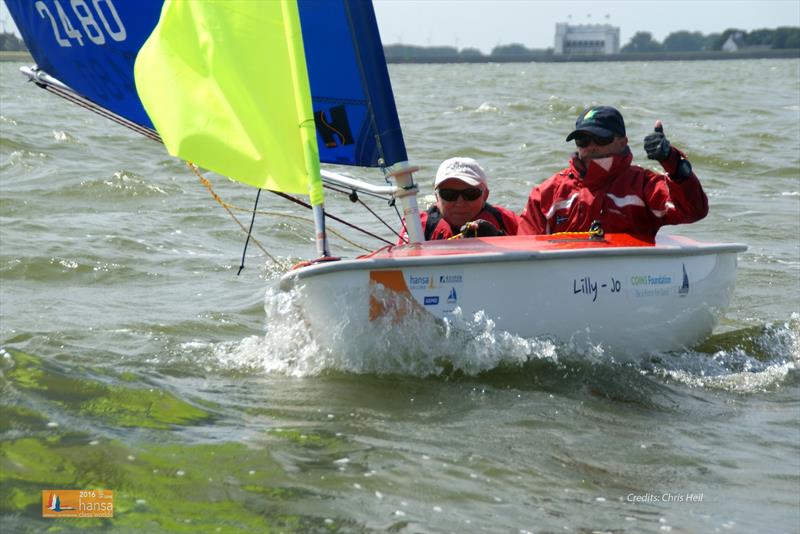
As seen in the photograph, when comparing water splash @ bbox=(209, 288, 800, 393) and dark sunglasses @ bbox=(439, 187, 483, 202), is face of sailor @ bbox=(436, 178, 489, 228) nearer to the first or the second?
dark sunglasses @ bbox=(439, 187, 483, 202)

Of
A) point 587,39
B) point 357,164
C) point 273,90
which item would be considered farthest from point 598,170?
point 587,39

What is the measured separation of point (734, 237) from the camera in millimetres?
8172

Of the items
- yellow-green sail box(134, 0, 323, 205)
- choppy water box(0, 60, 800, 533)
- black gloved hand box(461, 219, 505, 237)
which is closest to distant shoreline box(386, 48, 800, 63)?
choppy water box(0, 60, 800, 533)

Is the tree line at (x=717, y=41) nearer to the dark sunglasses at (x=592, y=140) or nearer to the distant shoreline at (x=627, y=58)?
the distant shoreline at (x=627, y=58)

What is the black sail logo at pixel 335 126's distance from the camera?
453cm

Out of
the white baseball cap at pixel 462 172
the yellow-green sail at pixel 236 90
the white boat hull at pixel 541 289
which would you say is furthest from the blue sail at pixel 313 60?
the white boat hull at pixel 541 289

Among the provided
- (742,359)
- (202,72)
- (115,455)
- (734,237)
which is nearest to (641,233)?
(742,359)

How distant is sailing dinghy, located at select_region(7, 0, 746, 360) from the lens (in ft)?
13.0

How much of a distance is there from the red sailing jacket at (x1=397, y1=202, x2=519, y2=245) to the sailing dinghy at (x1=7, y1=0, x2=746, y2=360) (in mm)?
372

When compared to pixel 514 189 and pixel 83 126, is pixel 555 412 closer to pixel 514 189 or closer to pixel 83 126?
pixel 514 189

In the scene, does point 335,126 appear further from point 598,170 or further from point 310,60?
point 598,170

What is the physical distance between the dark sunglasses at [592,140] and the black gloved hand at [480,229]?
48 centimetres

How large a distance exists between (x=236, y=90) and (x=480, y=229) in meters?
1.18

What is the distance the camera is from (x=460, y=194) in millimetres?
4727
